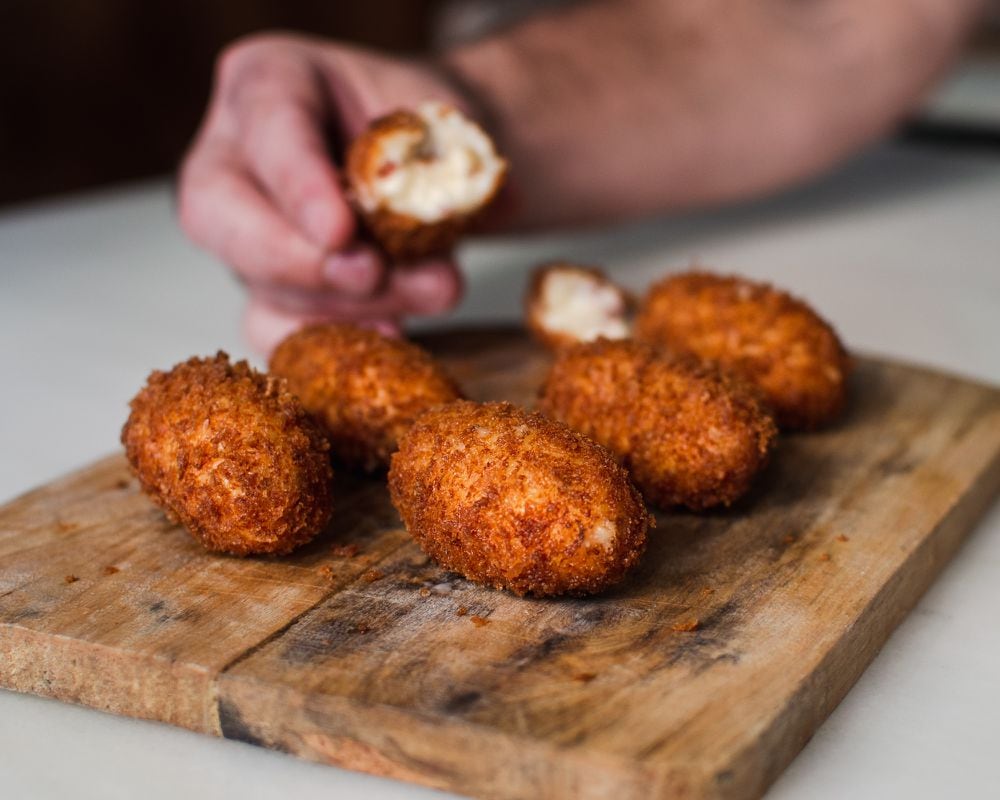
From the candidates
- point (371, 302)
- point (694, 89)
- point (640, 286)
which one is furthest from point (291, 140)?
point (694, 89)

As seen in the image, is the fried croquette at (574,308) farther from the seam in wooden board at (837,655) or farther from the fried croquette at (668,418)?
the seam in wooden board at (837,655)

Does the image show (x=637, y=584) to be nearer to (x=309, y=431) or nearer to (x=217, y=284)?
(x=309, y=431)

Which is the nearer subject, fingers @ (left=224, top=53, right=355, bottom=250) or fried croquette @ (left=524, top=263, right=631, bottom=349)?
fingers @ (left=224, top=53, right=355, bottom=250)

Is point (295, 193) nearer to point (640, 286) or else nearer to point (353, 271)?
point (353, 271)

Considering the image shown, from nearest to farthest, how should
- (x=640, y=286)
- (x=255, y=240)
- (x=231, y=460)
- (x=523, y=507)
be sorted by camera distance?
(x=523, y=507), (x=231, y=460), (x=255, y=240), (x=640, y=286)

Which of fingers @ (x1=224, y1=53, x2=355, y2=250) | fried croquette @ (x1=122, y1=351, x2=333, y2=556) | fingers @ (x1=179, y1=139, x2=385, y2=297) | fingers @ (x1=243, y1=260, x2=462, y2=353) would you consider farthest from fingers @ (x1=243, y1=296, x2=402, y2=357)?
fried croquette @ (x1=122, y1=351, x2=333, y2=556)

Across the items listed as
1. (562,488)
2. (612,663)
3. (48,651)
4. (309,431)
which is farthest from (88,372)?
(612,663)

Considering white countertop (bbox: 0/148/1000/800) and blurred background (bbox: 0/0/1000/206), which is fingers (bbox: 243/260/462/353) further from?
blurred background (bbox: 0/0/1000/206)
